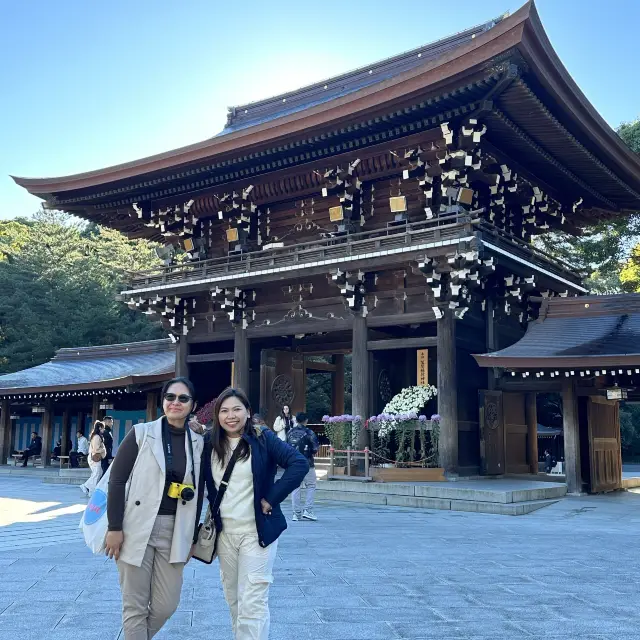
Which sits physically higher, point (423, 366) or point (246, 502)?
point (423, 366)

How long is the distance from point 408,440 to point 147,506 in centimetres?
1270

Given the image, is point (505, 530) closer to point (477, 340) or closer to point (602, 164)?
point (477, 340)

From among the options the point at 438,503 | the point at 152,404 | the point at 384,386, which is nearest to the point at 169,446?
the point at 438,503

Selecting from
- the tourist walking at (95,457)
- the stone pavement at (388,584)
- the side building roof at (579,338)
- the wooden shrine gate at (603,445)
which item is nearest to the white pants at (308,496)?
the stone pavement at (388,584)

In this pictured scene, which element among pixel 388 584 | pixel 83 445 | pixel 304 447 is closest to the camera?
pixel 388 584

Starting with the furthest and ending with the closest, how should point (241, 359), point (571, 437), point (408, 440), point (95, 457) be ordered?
point (241, 359) < point (408, 440) < point (571, 437) < point (95, 457)

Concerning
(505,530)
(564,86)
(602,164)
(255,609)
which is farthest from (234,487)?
(602,164)

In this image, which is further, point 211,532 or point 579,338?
point 579,338

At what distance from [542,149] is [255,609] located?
15430 millimetres

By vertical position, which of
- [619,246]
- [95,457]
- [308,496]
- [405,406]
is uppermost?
[619,246]

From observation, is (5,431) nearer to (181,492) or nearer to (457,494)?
(457,494)

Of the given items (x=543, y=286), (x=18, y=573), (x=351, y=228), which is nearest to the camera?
(x=18, y=573)

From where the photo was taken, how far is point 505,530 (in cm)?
981

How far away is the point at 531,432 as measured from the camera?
19.0m
